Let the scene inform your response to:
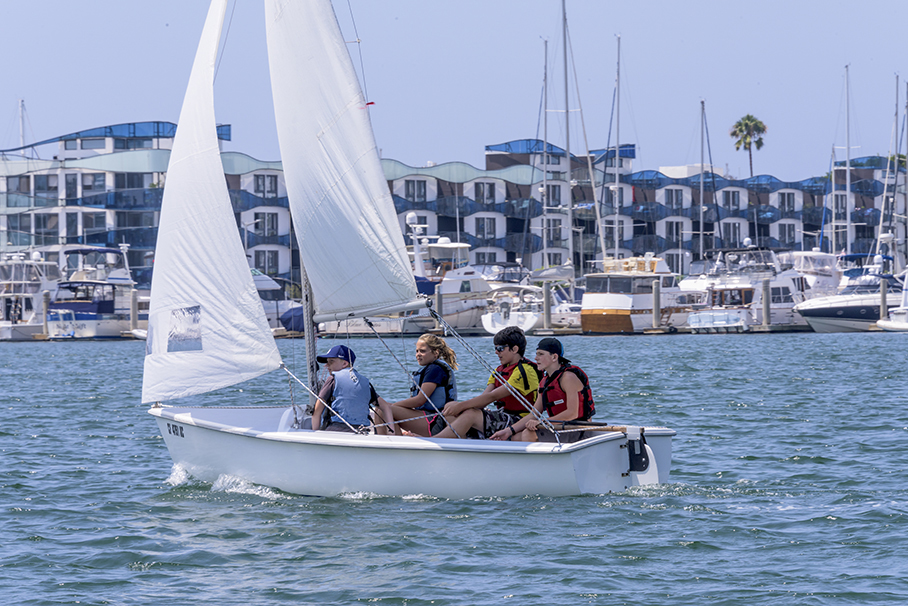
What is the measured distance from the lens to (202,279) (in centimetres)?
1201

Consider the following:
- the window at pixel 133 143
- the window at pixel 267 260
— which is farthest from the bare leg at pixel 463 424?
the window at pixel 133 143

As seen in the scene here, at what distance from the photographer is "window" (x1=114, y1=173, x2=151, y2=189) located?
7238 cm

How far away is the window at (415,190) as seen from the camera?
257 feet

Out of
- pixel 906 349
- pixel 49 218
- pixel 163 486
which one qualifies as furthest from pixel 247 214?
pixel 163 486

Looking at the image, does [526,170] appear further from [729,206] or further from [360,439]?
[360,439]

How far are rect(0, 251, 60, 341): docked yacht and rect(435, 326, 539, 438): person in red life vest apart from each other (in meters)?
54.2

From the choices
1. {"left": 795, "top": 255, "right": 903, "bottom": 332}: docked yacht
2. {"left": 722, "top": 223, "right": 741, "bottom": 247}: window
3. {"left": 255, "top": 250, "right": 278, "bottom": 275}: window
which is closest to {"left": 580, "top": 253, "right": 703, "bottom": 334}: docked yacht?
{"left": 795, "top": 255, "right": 903, "bottom": 332}: docked yacht

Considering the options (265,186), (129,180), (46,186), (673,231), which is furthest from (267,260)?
(673,231)

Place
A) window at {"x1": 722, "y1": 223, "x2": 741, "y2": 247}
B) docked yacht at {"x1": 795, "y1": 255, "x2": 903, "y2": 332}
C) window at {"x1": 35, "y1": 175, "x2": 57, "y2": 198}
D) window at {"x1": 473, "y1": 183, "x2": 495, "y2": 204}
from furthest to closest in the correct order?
window at {"x1": 722, "y1": 223, "x2": 741, "y2": 247} < window at {"x1": 473, "y1": 183, "x2": 495, "y2": 204} < window at {"x1": 35, "y1": 175, "x2": 57, "y2": 198} < docked yacht at {"x1": 795, "y1": 255, "x2": 903, "y2": 332}

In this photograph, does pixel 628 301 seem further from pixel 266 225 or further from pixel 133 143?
pixel 133 143

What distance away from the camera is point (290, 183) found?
11.6 meters

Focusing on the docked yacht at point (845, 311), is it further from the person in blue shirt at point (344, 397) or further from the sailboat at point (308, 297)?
the person in blue shirt at point (344, 397)

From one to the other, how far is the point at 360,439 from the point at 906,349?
101 feet

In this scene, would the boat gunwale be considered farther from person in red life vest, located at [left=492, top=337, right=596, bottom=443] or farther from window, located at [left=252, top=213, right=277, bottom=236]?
window, located at [left=252, top=213, right=277, bottom=236]
